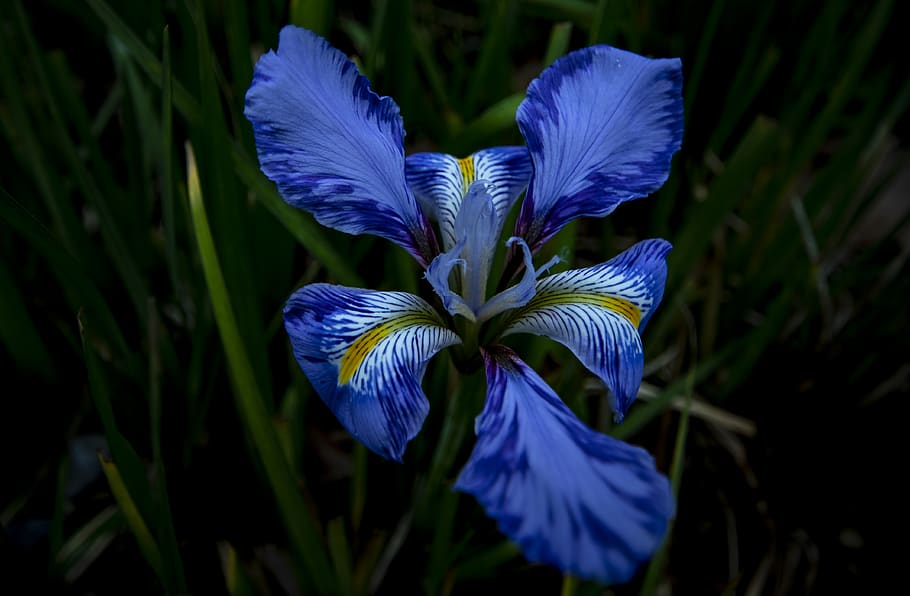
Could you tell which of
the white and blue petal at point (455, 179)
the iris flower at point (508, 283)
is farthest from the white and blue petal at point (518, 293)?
the white and blue petal at point (455, 179)

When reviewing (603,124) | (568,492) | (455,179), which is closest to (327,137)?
(455,179)

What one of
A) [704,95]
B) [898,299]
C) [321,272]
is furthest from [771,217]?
[321,272]

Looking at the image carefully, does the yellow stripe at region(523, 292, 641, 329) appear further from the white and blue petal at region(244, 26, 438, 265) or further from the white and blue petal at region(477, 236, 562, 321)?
the white and blue petal at region(244, 26, 438, 265)

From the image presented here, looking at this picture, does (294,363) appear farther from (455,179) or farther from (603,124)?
(603,124)

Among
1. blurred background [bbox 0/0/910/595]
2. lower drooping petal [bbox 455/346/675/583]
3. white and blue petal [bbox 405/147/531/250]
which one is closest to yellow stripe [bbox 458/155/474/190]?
white and blue petal [bbox 405/147/531/250]

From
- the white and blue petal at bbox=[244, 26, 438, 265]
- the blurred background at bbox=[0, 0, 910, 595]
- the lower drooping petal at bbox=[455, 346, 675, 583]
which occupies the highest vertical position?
the white and blue petal at bbox=[244, 26, 438, 265]

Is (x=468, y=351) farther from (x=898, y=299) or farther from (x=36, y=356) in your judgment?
(x=898, y=299)
